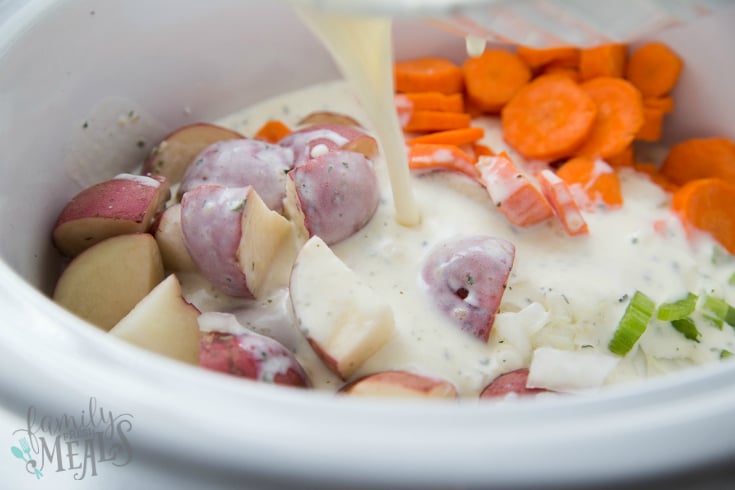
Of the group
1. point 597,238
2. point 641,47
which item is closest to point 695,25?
point 641,47

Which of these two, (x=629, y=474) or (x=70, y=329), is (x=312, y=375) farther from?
(x=629, y=474)

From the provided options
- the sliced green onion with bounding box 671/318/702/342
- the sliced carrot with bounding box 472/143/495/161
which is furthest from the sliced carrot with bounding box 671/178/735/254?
the sliced carrot with bounding box 472/143/495/161

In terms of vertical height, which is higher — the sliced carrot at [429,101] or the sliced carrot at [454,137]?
the sliced carrot at [429,101]

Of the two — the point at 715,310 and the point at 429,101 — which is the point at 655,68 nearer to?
the point at 429,101

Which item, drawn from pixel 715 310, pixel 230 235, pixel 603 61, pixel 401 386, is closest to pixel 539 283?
pixel 715 310

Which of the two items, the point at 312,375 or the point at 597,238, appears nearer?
the point at 312,375

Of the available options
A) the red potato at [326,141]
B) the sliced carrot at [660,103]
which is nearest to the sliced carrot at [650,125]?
the sliced carrot at [660,103]

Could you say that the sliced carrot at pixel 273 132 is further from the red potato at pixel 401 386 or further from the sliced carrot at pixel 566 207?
the red potato at pixel 401 386
